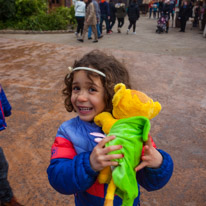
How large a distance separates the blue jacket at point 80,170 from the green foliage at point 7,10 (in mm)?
13767

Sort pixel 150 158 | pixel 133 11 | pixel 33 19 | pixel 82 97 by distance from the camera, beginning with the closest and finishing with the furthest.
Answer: pixel 150 158, pixel 82 97, pixel 133 11, pixel 33 19

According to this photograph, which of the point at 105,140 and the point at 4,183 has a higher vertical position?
the point at 105,140

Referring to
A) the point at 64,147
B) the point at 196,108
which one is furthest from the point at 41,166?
the point at 196,108

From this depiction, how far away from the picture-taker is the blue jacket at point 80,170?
1.07 meters

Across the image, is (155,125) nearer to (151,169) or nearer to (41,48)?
(151,169)

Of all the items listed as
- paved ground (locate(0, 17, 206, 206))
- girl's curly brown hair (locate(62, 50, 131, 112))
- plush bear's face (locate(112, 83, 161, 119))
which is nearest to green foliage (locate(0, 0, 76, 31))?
paved ground (locate(0, 17, 206, 206))

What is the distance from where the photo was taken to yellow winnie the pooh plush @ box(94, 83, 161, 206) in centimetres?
88

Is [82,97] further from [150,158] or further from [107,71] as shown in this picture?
[150,158]

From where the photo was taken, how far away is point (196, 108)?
4.03m

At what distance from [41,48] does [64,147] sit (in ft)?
25.3

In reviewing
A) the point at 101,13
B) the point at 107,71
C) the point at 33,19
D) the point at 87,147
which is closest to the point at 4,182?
the point at 87,147

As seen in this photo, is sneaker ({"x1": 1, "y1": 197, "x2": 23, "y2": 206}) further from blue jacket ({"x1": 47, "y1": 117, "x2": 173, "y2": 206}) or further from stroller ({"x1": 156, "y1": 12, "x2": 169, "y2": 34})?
stroller ({"x1": 156, "y1": 12, "x2": 169, "y2": 34})

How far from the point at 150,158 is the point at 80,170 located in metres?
0.34

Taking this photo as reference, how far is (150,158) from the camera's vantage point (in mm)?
1024
